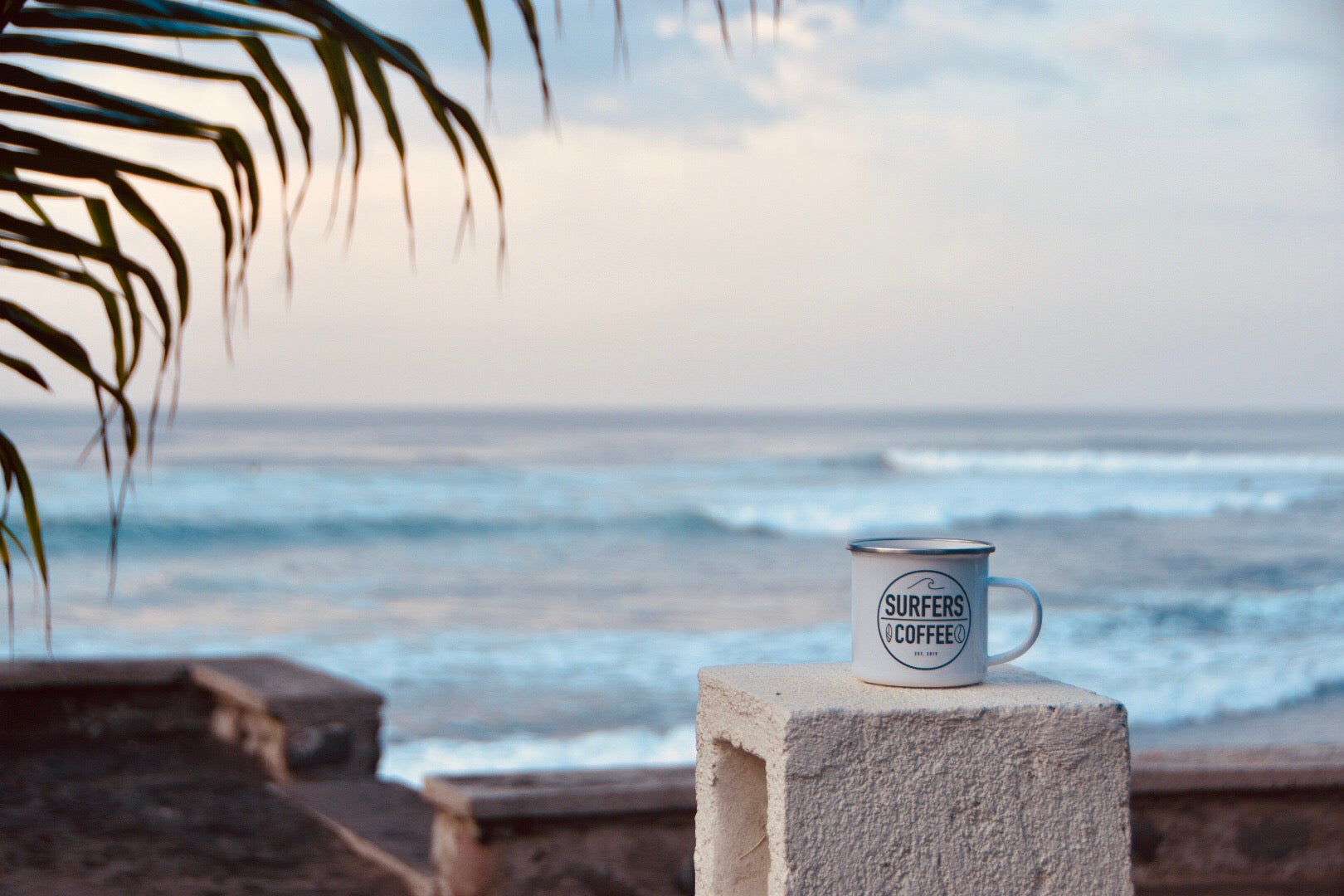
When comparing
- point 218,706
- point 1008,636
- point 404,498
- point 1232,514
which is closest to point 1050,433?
point 1232,514

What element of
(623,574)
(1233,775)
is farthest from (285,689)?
(623,574)

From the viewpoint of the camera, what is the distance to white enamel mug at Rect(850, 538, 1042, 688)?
1548mm

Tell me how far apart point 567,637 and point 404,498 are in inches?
546

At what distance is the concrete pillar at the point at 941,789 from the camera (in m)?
1.45

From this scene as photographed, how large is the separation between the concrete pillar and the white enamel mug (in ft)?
0.09

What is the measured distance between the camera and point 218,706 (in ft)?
17.7

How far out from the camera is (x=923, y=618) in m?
1.55

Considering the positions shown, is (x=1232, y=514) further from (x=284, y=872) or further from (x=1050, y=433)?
(x=1050, y=433)

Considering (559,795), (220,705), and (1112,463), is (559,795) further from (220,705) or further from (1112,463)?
(1112,463)

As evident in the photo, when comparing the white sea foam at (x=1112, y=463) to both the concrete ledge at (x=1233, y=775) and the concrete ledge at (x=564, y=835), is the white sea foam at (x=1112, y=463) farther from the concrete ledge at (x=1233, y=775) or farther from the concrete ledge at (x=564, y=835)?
the concrete ledge at (x=564, y=835)

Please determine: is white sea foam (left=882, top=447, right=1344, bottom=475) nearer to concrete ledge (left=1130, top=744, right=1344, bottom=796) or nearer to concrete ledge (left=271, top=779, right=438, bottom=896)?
concrete ledge (left=271, top=779, right=438, bottom=896)

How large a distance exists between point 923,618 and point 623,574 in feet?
53.3

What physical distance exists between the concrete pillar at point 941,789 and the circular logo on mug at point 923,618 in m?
0.05

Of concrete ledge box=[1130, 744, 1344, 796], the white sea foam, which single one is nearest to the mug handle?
concrete ledge box=[1130, 744, 1344, 796]
